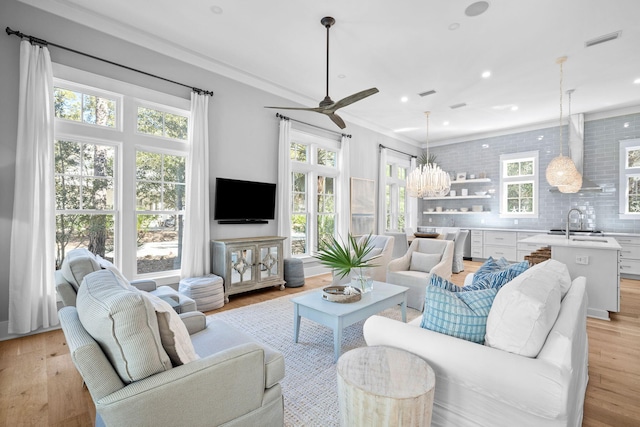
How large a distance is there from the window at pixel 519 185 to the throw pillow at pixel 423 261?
184 inches

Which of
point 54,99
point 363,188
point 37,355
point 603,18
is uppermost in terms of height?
point 603,18

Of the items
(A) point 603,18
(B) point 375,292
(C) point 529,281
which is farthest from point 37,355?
(A) point 603,18

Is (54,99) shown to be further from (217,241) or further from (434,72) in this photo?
(434,72)

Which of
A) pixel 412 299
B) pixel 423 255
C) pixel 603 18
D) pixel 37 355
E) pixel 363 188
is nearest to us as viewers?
pixel 37 355

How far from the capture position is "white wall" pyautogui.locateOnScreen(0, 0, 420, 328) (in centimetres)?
285

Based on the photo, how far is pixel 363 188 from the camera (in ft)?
22.3

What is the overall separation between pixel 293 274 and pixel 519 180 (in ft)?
20.1

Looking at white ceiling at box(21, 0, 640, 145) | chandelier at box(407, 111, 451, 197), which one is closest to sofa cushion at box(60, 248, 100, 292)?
white ceiling at box(21, 0, 640, 145)

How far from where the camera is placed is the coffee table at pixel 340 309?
2451 mm

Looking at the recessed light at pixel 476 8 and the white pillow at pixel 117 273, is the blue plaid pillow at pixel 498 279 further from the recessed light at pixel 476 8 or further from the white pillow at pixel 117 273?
the recessed light at pixel 476 8

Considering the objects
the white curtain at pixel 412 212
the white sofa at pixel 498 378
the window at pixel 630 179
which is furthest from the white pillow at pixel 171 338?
the window at pixel 630 179

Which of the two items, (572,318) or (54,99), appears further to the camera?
(54,99)

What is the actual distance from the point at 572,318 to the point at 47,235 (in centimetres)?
423

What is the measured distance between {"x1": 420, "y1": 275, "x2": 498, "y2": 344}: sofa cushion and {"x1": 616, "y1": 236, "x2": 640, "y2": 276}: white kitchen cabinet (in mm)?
6230
